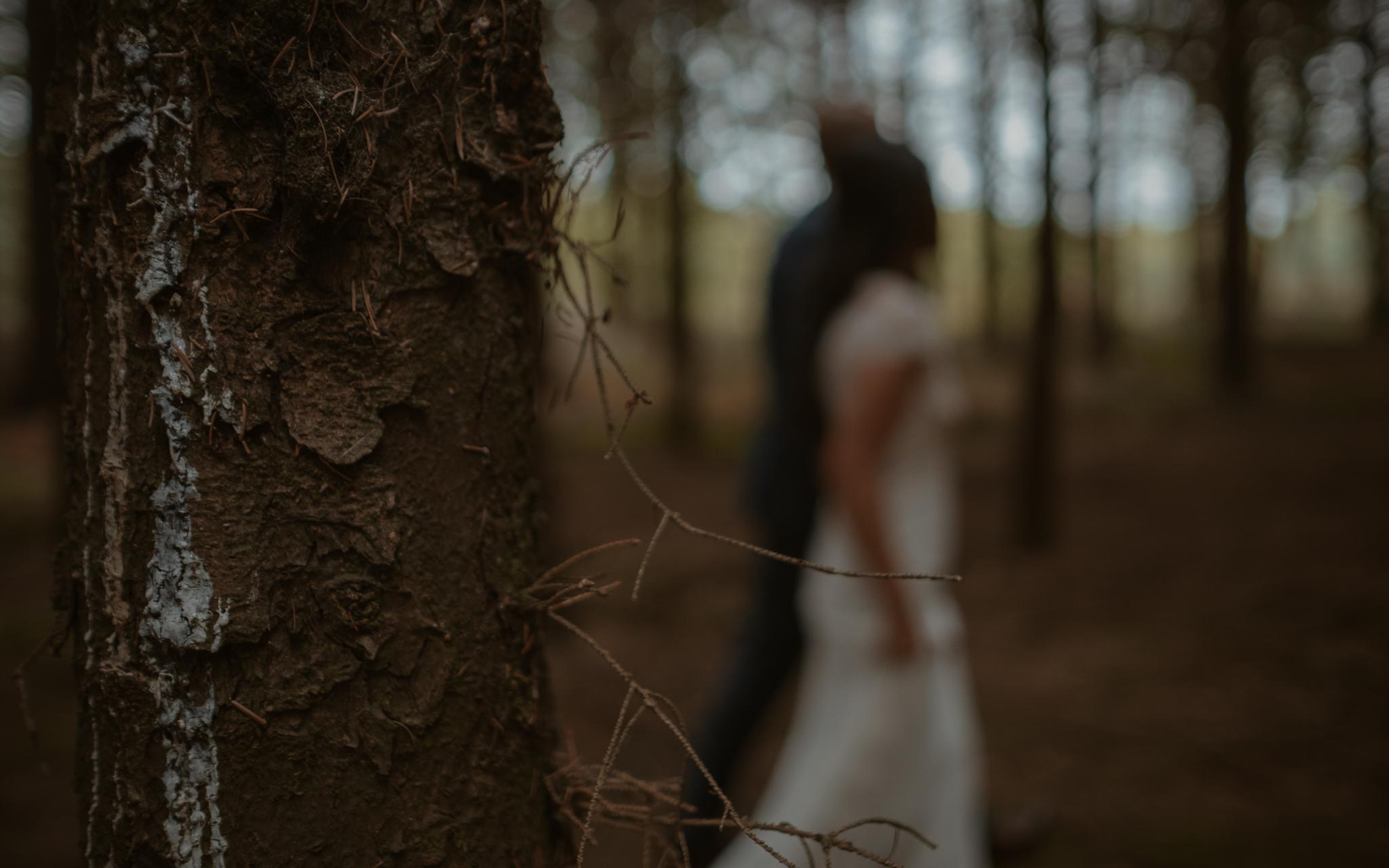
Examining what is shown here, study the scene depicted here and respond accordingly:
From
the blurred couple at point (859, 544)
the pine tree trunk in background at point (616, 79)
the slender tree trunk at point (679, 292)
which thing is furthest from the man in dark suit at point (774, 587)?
the slender tree trunk at point (679, 292)

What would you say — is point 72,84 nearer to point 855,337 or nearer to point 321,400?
point 321,400

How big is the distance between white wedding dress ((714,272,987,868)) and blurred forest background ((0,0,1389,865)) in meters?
0.90

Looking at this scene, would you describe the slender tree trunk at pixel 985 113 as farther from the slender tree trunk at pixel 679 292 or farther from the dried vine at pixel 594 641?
the dried vine at pixel 594 641

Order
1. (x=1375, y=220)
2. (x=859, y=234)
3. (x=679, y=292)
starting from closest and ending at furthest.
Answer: (x=859, y=234) < (x=679, y=292) < (x=1375, y=220)

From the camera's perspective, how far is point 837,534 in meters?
2.46

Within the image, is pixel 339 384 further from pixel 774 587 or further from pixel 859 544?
pixel 774 587

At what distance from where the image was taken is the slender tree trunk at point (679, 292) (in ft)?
36.7

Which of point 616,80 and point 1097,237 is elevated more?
point 616,80

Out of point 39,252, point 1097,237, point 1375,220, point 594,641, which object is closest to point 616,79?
point 39,252

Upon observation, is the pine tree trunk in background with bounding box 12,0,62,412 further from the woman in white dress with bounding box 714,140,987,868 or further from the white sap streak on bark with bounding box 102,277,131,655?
the woman in white dress with bounding box 714,140,987,868

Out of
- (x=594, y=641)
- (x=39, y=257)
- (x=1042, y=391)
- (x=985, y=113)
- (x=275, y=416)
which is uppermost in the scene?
(x=985, y=113)

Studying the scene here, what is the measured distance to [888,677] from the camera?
7.75 feet

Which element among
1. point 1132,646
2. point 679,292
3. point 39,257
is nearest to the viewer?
point 1132,646

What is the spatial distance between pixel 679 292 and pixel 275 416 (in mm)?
11019
